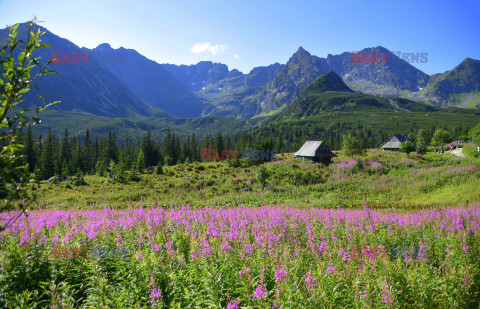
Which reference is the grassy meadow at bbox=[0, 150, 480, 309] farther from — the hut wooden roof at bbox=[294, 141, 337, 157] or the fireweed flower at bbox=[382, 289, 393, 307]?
the hut wooden roof at bbox=[294, 141, 337, 157]

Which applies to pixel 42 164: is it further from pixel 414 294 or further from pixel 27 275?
pixel 414 294

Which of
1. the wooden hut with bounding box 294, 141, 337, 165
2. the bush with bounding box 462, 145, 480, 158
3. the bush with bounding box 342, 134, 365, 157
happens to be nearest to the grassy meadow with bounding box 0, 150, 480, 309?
the wooden hut with bounding box 294, 141, 337, 165

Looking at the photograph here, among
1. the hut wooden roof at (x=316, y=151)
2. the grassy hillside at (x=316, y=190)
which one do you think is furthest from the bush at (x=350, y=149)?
the grassy hillside at (x=316, y=190)

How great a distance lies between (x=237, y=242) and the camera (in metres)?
5.20

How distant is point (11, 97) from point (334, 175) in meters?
31.4

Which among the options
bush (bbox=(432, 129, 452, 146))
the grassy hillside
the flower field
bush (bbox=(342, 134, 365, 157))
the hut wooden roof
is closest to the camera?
the flower field

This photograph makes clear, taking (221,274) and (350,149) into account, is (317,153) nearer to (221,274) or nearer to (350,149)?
(350,149)

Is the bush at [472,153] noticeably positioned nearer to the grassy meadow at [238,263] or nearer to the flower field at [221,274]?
the grassy meadow at [238,263]

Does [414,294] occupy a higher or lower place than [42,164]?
higher

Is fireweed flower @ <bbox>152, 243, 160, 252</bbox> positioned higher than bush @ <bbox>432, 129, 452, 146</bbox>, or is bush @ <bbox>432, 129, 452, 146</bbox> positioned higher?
bush @ <bbox>432, 129, 452, 146</bbox>

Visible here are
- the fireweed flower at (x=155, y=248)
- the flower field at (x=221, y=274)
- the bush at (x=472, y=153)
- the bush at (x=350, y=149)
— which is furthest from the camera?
the bush at (x=350, y=149)

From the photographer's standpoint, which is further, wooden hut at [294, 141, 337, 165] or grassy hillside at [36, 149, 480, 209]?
wooden hut at [294, 141, 337, 165]

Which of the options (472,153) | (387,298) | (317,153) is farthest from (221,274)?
(472,153)

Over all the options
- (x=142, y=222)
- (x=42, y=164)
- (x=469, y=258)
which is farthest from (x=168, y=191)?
(x=42, y=164)
